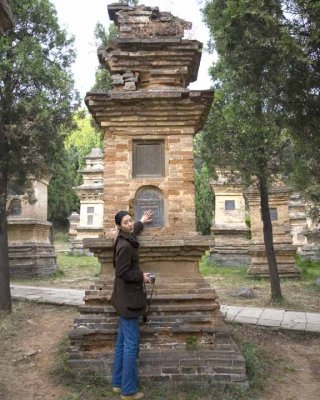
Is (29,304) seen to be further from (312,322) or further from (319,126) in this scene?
(319,126)

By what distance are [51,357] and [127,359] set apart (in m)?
2.22

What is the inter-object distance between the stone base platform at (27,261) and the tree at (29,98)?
5.56 meters

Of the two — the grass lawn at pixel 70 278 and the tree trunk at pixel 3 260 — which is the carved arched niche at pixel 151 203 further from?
the grass lawn at pixel 70 278

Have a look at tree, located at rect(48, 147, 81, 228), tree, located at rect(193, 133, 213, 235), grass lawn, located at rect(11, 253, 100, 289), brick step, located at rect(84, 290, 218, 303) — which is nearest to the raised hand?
brick step, located at rect(84, 290, 218, 303)

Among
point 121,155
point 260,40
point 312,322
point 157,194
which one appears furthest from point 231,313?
point 260,40

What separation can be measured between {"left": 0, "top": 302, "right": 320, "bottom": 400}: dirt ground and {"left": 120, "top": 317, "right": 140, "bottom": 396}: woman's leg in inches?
36.0

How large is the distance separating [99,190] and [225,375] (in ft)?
66.8

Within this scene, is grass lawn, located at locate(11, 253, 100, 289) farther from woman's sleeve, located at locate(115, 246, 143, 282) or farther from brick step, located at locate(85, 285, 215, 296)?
woman's sleeve, located at locate(115, 246, 143, 282)

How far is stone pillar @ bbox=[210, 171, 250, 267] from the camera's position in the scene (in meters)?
19.0

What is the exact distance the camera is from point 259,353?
21.3 ft

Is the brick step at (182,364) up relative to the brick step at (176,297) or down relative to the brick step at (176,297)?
down

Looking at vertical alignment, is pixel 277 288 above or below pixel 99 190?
below

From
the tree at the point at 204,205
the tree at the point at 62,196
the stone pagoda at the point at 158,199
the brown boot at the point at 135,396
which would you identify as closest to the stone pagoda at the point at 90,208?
the tree at the point at 204,205

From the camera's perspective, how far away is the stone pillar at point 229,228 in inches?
749
